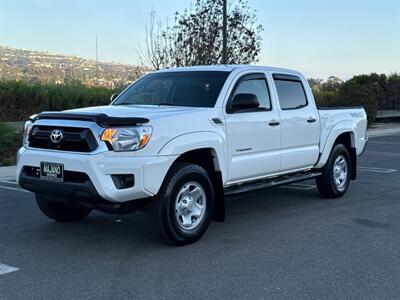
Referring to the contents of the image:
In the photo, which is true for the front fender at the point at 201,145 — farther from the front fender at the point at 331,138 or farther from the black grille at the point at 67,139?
the front fender at the point at 331,138

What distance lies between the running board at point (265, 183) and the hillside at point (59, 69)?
1150 centimetres

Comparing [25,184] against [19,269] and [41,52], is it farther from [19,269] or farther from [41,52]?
[41,52]

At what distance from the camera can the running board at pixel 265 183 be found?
645 cm

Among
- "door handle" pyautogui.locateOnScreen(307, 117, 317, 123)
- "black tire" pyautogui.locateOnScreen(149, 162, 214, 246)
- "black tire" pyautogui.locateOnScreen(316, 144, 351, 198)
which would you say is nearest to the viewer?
"black tire" pyautogui.locateOnScreen(149, 162, 214, 246)

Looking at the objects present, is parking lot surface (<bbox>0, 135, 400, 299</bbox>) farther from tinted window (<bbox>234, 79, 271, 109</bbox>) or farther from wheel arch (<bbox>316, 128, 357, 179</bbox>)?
tinted window (<bbox>234, 79, 271, 109</bbox>)

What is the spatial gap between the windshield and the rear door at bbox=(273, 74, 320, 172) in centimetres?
115

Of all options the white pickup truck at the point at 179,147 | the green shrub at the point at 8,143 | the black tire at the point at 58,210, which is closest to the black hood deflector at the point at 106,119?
the white pickup truck at the point at 179,147

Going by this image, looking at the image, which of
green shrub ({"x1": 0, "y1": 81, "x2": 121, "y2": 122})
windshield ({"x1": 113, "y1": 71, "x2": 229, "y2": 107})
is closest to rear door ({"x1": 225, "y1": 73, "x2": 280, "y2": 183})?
windshield ({"x1": 113, "y1": 71, "x2": 229, "y2": 107})

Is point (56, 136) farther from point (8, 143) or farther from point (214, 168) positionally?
point (8, 143)

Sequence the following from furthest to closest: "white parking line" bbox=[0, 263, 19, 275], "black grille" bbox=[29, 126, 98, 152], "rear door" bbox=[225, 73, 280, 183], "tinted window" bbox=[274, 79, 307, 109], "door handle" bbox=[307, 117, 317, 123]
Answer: "door handle" bbox=[307, 117, 317, 123] < "tinted window" bbox=[274, 79, 307, 109] < "rear door" bbox=[225, 73, 280, 183] < "black grille" bbox=[29, 126, 98, 152] < "white parking line" bbox=[0, 263, 19, 275]

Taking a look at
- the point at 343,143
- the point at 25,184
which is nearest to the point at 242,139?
the point at 25,184

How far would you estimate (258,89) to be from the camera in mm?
7113

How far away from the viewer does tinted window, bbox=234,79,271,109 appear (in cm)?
686

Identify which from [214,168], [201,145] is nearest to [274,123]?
[214,168]
